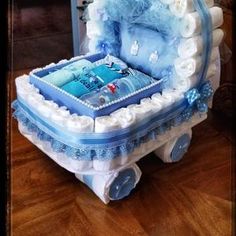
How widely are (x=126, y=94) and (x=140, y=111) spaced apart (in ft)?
0.26

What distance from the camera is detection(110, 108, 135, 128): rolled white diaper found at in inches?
25.8

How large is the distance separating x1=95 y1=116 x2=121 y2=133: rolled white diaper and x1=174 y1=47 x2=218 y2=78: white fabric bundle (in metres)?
0.20

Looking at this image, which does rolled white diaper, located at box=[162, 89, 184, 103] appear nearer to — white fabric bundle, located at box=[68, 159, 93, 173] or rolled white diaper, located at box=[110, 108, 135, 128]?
rolled white diaper, located at box=[110, 108, 135, 128]

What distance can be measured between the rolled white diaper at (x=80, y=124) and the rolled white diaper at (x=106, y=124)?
0.5 inches

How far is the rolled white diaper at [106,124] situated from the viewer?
0.64 meters

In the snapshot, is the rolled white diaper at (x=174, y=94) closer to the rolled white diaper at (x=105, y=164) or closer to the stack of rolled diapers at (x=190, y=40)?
the stack of rolled diapers at (x=190, y=40)

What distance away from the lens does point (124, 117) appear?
67 cm

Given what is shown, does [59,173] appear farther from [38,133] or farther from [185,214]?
[185,214]

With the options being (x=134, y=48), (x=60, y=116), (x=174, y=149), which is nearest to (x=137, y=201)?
(x=174, y=149)

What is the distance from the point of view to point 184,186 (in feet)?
2.73

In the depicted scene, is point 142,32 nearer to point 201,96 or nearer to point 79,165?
point 201,96

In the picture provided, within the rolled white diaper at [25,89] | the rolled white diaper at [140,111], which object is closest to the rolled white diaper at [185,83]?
the rolled white diaper at [140,111]

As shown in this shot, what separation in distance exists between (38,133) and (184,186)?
376 mm

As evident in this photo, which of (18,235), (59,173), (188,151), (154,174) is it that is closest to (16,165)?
(59,173)
